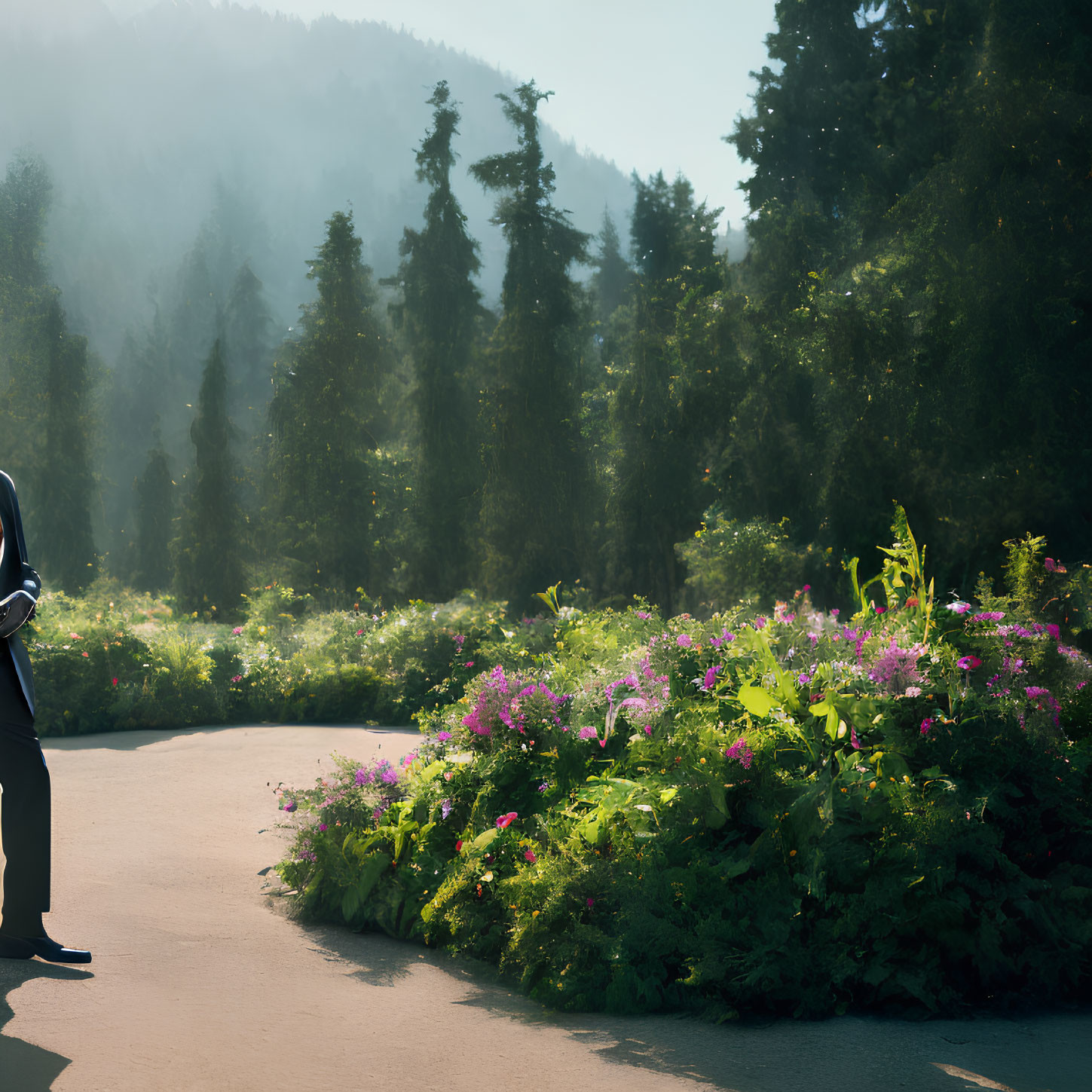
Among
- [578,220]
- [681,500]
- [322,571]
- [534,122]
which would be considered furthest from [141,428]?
[578,220]

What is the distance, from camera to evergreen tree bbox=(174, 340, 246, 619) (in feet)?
94.0

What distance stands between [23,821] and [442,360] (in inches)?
927

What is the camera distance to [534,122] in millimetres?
23141

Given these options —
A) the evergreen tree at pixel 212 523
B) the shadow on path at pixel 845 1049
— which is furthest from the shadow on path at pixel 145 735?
the evergreen tree at pixel 212 523

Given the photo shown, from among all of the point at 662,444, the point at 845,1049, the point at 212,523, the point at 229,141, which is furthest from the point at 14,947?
the point at 229,141

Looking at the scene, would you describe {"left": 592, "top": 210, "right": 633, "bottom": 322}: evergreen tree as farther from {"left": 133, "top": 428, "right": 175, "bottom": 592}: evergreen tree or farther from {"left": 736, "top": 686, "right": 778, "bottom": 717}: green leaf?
{"left": 736, "top": 686, "right": 778, "bottom": 717}: green leaf

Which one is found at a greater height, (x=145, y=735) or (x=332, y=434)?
(x=332, y=434)

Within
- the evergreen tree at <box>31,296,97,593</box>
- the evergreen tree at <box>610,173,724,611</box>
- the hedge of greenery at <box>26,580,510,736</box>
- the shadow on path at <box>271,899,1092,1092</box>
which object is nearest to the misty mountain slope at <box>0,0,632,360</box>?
the evergreen tree at <box>31,296,97,593</box>

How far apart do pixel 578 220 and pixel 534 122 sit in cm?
9716

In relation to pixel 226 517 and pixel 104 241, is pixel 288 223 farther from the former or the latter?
pixel 226 517

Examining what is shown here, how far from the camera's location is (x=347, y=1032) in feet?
9.96

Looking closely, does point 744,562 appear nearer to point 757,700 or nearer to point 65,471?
point 757,700

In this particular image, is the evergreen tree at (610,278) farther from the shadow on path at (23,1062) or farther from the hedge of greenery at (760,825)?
the shadow on path at (23,1062)

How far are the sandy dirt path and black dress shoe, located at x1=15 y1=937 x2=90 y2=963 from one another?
0.20ft
